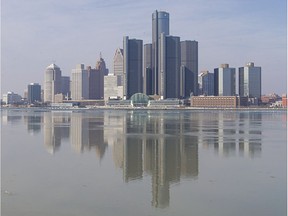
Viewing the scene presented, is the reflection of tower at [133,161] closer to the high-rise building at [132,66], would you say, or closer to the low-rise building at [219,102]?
the low-rise building at [219,102]

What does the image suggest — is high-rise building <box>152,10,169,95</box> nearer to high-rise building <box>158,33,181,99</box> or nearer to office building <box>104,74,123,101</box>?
high-rise building <box>158,33,181,99</box>

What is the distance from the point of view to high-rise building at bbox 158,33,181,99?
170 m

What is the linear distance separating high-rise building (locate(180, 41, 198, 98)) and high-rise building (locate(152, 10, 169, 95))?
1107 cm

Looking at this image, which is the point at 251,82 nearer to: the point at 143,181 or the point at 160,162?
the point at 160,162

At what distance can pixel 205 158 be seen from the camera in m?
18.7

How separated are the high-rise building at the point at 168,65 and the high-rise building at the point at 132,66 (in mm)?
11689

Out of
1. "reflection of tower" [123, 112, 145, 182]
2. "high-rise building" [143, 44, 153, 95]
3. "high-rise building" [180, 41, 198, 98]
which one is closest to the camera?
"reflection of tower" [123, 112, 145, 182]

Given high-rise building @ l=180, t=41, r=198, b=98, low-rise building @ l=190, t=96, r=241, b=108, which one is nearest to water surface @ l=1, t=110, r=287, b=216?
low-rise building @ l=190, t=96, r=241, b=108

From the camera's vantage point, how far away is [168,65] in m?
171

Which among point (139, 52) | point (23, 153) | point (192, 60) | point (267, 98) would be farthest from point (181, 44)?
point (23, 153)

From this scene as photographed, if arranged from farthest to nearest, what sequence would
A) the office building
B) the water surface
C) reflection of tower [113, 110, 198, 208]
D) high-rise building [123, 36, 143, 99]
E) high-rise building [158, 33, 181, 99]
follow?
the office building
high-rise building [123, 36, 143, 99]
high-rise building [158, 33, 181, 99]
reflection of tower [113, 110, 198, 208]
the water surface

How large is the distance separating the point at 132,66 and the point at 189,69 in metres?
26.2

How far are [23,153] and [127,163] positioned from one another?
604 centimetres

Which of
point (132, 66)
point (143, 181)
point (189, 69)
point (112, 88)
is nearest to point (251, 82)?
point (189, 69)
